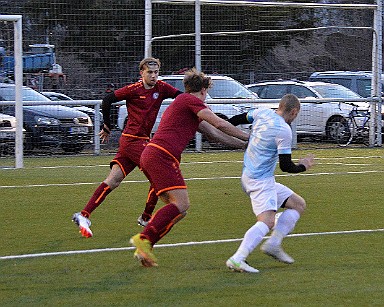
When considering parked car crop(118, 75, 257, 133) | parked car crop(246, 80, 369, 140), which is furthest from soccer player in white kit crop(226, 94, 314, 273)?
parked car crop(246, 80, 369, 140)

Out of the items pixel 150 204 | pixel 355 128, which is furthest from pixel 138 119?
pixel 355 128

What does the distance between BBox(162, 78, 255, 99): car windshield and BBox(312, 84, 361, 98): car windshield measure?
2062 mm

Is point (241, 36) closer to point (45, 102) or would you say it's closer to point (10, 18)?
point (45, 102)

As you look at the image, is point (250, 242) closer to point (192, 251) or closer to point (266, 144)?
point (266, 144)

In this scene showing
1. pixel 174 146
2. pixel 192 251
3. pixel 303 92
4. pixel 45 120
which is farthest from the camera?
pixel 303 92

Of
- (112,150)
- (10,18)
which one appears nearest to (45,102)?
(112,150)

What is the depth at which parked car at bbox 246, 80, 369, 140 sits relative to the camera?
23.8 metres

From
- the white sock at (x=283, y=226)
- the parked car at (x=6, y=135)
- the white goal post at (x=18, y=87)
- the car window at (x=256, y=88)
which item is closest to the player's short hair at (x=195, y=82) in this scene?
the white sock at (x=283, y=226)

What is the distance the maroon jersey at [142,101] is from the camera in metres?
10.3

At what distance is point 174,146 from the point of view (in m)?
8.05

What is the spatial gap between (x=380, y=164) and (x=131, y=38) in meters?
7.54

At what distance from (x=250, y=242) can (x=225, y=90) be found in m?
15.7

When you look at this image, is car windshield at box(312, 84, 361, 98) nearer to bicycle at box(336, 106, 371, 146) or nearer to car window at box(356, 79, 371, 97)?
bicycle at box(336, 106, 371, 146)

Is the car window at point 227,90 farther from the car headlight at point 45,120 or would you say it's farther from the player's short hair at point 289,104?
the player's short hair at point 289,104
